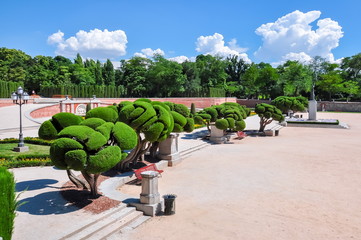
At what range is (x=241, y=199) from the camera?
9.53m

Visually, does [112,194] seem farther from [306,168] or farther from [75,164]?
[306,168]

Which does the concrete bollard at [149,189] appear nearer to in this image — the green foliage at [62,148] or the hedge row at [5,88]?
the green foliage at [62,148]

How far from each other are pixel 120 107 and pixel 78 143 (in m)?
4.35

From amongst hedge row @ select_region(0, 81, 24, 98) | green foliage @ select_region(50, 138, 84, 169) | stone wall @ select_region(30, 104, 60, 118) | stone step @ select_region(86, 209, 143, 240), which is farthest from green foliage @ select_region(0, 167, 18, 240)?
hedge row @ select_region(0, 81, 24, 98)

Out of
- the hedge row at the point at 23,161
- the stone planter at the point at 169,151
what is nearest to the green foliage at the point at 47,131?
the hedge row at the point at 23,161

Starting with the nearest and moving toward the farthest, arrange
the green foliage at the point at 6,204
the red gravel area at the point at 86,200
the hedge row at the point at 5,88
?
the green foliage at the point at 6,204 → the red gravel area at the point at 86,200 → the hedge row at the point at 5,88

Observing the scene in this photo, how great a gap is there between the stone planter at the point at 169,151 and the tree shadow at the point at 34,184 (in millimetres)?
5372

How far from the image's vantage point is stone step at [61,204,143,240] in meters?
6.71

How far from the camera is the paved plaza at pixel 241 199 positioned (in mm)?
7242

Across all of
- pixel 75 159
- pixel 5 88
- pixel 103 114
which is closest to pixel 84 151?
pixel 75 159

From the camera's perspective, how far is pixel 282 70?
240 ft

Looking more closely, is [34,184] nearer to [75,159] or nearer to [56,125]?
[56,125]

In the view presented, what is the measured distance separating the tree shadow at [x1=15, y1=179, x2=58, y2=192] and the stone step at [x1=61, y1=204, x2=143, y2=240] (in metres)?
3.59

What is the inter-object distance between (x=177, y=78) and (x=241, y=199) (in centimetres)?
5498
